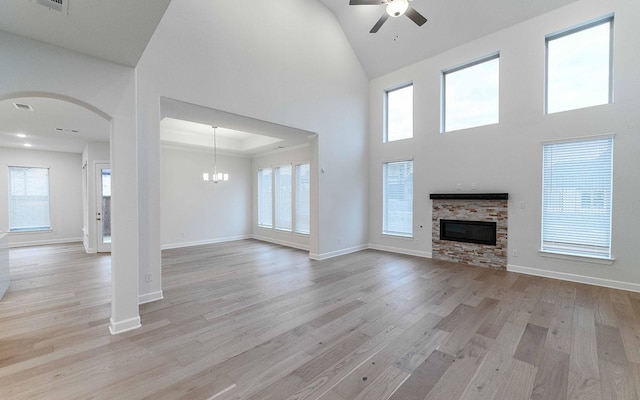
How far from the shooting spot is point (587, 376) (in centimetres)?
213

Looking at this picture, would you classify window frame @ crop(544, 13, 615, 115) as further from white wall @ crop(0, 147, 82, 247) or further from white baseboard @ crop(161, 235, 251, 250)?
white wall @ crop(0, 147, 82, 247)

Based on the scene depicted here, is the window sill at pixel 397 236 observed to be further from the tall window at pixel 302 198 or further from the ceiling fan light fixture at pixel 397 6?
the ceiling fan light fixture at pixel 397 6

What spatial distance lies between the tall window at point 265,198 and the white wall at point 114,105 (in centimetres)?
588

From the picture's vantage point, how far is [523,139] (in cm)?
501

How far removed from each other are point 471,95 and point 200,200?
7806 millimetres

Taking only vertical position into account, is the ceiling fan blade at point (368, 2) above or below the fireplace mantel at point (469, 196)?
above

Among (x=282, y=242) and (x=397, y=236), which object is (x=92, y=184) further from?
(x=397, y=236)

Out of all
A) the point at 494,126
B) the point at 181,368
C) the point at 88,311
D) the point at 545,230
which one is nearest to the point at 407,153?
the point at 494,126

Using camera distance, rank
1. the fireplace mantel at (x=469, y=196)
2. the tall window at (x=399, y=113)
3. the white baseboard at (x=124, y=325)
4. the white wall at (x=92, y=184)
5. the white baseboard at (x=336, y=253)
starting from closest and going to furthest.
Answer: the white baseboard at (x=124, y=325) → the fireplace mantel at (x=469, y=196) → the white baseboard at (x=336, y=253) → the tall window at (x=399, y=113) → the white wall at (x=92, y=184)

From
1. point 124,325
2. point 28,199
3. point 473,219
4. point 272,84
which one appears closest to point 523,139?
point 473,219

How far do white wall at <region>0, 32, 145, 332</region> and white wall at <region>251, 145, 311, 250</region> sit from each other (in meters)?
4.70

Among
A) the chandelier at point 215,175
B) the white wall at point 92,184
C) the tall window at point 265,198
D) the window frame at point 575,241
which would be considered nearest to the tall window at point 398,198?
the window frame at point 575,241

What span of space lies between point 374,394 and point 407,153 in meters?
5.62

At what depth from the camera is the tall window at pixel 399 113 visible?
672 cm
